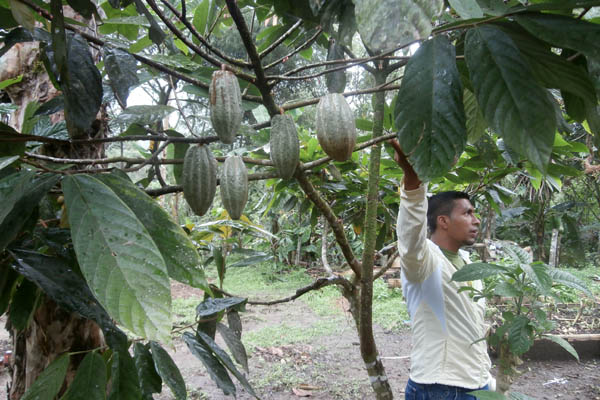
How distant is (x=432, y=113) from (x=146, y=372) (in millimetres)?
693

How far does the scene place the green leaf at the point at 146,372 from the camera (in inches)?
30.1

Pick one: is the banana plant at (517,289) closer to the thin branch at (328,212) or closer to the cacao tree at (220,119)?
the thin branch at (328,212)

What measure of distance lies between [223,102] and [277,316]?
15.4 feet

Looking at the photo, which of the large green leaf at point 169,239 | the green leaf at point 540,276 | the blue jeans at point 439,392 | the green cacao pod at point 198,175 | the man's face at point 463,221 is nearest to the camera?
the large green leaf at point 169,239

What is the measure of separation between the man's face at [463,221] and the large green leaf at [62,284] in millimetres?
1703

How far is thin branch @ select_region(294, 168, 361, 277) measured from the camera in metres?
0.88

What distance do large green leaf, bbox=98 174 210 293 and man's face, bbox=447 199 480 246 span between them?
5.72 ft

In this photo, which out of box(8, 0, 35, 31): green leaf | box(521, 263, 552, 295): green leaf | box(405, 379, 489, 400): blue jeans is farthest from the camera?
box(405, 379, 489, 400): blue jeans

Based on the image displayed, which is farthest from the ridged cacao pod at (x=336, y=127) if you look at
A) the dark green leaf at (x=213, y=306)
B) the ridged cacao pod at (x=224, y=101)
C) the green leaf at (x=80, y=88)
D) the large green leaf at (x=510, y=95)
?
the dark green leaf at (x=213, y=306)

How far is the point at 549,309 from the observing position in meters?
4.36

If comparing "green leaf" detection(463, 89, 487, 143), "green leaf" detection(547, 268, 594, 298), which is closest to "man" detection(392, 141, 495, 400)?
"green leaf" detection(547, 268, 594, 298)

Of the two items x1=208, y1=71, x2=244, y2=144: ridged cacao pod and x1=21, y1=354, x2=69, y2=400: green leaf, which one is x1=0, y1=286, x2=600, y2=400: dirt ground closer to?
x1=21, y1=354, x2=69, y2=400: green leaf

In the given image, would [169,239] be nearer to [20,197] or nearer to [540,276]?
[20,197]

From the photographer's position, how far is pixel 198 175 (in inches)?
27.1
